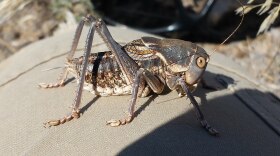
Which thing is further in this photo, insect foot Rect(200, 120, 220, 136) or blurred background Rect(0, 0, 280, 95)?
blurred background Rect(0, 0, 280, 95)

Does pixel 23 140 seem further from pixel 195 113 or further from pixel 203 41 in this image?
pixel 203 41

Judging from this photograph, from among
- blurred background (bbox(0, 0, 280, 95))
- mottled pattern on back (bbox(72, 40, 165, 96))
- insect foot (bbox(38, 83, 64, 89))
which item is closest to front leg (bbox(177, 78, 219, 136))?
mottled pattern on back (bbox(72, 40, 165, 96))

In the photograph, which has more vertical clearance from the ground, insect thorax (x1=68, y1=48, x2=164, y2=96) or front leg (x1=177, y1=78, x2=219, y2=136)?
insect thorax (x1=68, y1=48, x2=164, y2=96)

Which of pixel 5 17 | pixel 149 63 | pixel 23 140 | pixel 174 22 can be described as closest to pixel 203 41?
pixel 174 22

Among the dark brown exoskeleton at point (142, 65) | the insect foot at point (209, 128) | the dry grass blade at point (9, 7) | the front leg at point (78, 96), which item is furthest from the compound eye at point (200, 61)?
the dry grass blade at point (9, 7)

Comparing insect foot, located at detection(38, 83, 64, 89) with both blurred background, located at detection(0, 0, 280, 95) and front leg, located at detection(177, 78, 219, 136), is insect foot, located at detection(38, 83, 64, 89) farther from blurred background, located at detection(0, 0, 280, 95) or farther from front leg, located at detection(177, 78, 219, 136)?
blurred background, located at detection(0, 0, 280, 95)

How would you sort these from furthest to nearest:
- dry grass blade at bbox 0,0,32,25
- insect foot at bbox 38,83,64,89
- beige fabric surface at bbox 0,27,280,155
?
dry grass blade at bbox 0,0,32,25, insect foot at bbox 38,83,64,89, beige fabric surface at bbox 0,27,280,155

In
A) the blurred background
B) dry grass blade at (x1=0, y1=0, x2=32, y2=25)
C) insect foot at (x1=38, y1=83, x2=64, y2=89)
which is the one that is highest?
dry grass blade at (x1=0, y1=0, x2=32, y2=25)
